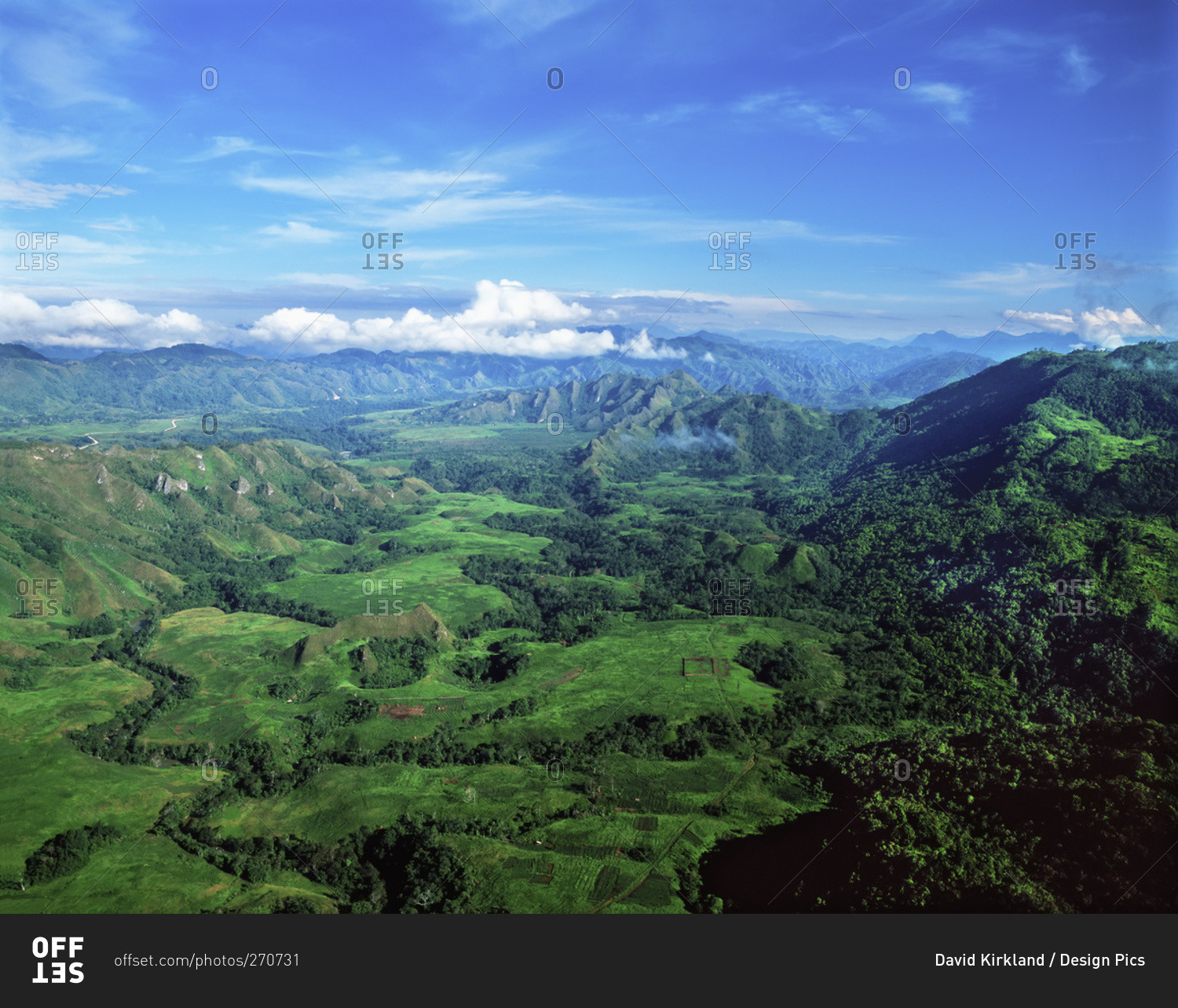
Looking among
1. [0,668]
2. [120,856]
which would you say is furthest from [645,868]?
[0,668]

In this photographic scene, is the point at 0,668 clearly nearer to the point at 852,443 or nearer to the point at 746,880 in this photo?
the point at 746,880

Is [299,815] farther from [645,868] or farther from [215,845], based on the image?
[645,868]

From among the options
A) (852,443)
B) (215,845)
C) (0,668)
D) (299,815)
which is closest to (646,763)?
(299,815)

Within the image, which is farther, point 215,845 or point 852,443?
point 852,443

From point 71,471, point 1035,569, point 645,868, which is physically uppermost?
point 71,471

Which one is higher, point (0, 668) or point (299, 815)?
point (0, 668)

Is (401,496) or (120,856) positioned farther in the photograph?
(401,496)

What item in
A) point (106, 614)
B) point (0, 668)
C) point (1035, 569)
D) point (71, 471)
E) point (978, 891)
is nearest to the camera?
point (978, 891)

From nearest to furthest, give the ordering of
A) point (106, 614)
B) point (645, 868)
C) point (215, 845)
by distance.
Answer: point (645, 868), point (215, 845), point (106, 614)

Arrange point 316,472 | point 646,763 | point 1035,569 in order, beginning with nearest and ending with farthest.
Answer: point 646,763, point 1035,569, point 316,472
